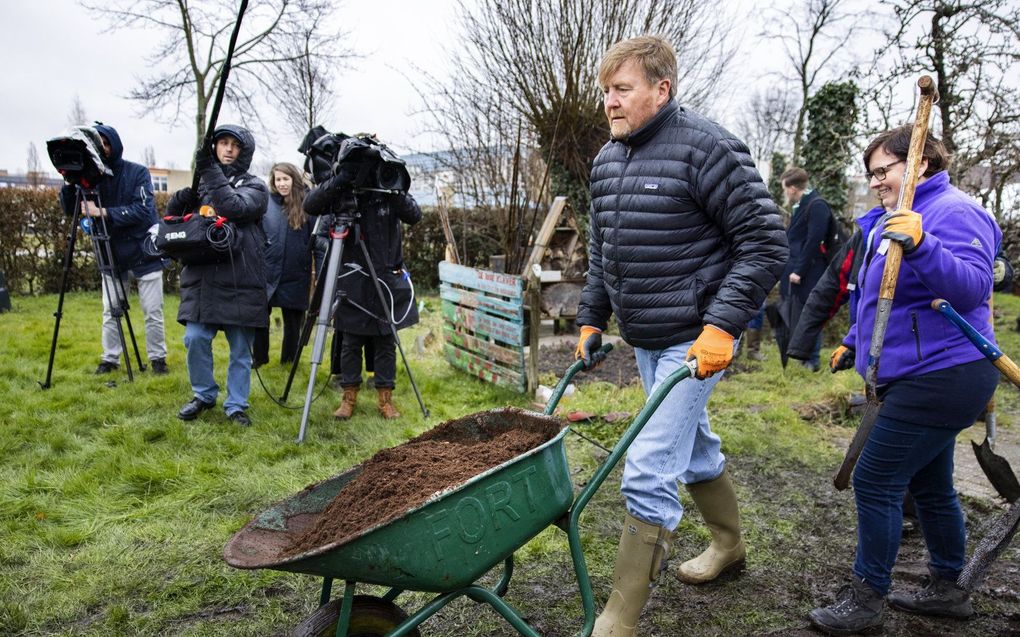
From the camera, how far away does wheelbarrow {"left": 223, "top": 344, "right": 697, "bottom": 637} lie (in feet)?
5.32

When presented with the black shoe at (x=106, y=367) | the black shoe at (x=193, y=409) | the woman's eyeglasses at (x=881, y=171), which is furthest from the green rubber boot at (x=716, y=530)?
the black shoe at (x=106, y=367)

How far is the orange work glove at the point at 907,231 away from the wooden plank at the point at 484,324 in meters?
3.25

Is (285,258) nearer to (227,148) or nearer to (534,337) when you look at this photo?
(227,148)

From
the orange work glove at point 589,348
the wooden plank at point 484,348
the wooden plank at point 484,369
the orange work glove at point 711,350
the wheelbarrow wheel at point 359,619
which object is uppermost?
the orange work glove at point 711,350

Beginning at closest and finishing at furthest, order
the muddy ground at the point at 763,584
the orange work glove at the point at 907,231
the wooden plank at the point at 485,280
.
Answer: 1. the orange work glove at the point at 907,231
2. the muddy ground at the point at 763,584
3. the wooden plank at the point at 485,280

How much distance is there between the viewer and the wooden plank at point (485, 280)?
5.11 meters

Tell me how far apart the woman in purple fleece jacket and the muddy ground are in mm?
152

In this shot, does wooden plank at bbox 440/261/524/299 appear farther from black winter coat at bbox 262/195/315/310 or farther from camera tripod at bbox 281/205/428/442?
black winter coat at bbox 262/195/315/310

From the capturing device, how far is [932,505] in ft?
8.16

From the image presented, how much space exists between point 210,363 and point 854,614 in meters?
3.80

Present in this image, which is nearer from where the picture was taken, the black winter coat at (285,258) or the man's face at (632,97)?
the man's face at (632,97)

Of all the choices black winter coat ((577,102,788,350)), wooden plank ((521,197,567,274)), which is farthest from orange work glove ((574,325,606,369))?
wooden plank ((521,197,567,274))

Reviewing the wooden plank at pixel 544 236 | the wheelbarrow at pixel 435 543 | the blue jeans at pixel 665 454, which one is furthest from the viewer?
the wooden plank at pixel 544 236

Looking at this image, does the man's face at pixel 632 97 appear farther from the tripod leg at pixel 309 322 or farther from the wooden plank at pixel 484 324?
the wooden plank at pixel 484 324
